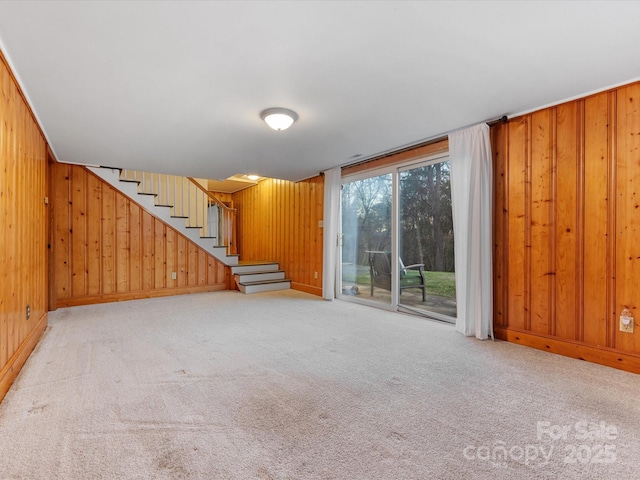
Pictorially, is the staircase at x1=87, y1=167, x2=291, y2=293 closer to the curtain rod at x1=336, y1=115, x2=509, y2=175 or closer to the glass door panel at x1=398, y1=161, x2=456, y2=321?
the curtain rod at x1=336, y1=115, x2=509, y2=175

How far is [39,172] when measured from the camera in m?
3.46

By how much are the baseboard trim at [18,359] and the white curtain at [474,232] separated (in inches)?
152

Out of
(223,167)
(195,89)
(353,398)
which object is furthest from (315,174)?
(353,398)

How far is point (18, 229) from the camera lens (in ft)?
8.41

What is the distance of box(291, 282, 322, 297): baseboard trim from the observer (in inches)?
229

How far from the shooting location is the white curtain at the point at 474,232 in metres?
3.21

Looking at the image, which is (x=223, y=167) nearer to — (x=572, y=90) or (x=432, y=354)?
(x=432, y=354)

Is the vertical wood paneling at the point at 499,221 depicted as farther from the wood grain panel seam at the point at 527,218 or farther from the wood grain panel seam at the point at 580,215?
the wood grain panel seam at the point at 580,215

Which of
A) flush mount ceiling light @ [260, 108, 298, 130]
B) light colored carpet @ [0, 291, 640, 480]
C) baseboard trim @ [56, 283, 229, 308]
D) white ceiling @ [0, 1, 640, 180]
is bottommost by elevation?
light colored carpet @ [0, 291, 640, 480]

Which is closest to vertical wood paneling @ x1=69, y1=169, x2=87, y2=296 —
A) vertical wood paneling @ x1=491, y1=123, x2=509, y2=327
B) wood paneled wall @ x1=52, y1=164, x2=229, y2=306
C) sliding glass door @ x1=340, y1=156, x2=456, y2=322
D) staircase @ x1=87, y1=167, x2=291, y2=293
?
wood paneled wall @ x1=52, y1=164, x2=229, y2=306

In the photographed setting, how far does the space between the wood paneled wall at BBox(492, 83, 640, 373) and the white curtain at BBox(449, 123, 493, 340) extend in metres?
0.14

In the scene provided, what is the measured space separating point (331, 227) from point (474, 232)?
96.2 inches

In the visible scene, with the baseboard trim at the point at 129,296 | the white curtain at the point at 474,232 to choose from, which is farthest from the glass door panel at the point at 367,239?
the baseboard trim at the point at 129,296

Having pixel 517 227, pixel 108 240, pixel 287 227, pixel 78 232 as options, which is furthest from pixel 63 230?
pixel 517 227
